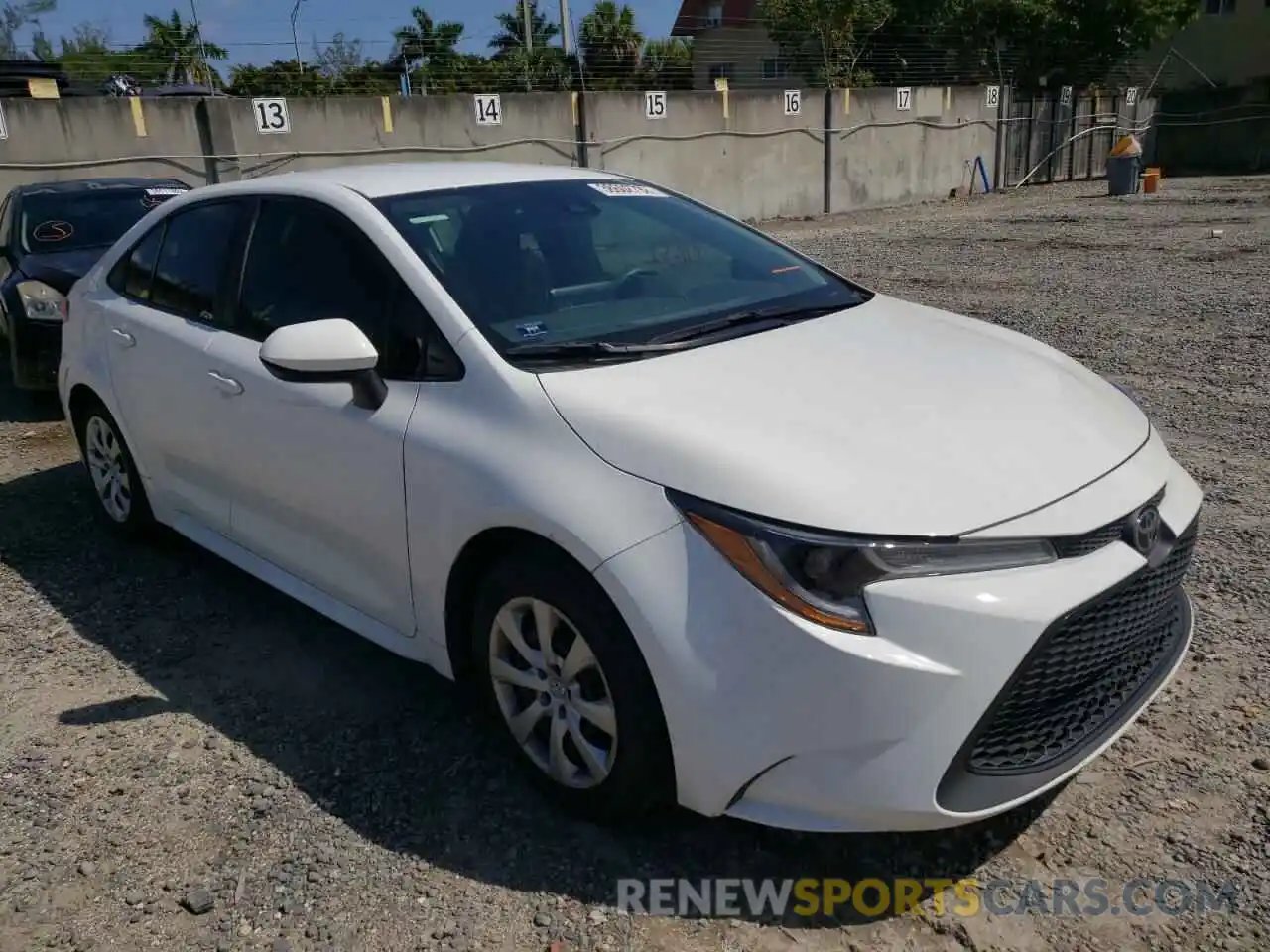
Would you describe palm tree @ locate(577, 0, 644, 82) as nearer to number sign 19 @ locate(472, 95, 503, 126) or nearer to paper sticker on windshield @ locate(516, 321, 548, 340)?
number sign 19 @ locate(472, 95, 503, 126)

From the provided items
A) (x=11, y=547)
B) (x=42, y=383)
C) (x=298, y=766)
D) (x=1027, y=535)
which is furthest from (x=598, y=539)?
(x=42, y=383)

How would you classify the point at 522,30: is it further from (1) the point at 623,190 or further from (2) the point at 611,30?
(1) the point at 623,190

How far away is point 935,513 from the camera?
2.19 metres

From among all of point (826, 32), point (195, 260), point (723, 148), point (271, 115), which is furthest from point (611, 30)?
point (195, 260)

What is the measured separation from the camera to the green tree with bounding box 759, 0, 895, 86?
27125mm

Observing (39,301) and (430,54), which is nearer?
(39,301)

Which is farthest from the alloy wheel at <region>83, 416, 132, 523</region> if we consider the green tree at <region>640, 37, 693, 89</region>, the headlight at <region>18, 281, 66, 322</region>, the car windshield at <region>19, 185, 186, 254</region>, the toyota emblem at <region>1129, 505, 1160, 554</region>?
the green tree at <region>640, 37, 693, 89</region>

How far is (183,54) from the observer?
23.9 meters

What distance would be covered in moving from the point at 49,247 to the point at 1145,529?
7557mm

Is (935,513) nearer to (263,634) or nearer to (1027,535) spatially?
(1027,535)

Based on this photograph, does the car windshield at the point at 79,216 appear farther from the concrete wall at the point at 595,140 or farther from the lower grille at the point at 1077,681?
the lower grille at the point at 1077,681

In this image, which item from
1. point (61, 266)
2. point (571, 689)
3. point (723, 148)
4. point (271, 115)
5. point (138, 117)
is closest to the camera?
point (571, 689)

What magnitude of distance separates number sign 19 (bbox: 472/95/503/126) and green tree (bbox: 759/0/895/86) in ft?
42.4

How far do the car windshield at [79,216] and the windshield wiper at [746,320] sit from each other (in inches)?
245
